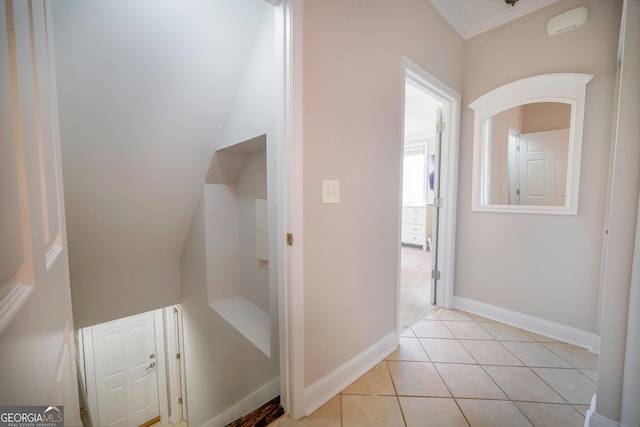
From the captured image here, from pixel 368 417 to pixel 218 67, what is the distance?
Answer: 226cm

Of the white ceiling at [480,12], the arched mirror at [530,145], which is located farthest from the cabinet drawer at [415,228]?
the white ceiling at [480,12]

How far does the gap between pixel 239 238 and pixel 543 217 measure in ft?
8.82

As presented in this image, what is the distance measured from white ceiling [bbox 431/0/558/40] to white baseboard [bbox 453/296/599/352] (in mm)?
2455

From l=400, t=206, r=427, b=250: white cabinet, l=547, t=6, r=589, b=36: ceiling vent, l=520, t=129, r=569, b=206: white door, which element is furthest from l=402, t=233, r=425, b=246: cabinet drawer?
l=547, t=6, r=589, b=36: ceiling vent

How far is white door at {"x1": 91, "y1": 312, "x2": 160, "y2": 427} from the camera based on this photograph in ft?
10.1

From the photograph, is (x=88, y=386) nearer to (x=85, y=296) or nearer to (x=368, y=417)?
(x=85, y=296)

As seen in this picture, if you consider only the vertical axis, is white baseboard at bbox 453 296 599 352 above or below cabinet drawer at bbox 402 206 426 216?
below

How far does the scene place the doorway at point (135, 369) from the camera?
9.94 feet

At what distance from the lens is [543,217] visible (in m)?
1.95

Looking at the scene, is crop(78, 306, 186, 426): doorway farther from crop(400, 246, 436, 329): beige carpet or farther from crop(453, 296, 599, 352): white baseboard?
crop(453, 296, 599, 352): white baseboard

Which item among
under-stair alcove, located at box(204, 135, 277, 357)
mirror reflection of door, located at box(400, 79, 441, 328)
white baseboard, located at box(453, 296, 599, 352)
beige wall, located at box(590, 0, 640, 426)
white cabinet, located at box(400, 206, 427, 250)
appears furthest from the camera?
white cabinet, located at box(400, 206, 427, 250)

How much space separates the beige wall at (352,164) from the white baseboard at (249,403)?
0.61 metres

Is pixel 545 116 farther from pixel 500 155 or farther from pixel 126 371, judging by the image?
pixel 126 371

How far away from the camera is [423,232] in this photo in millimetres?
5367
